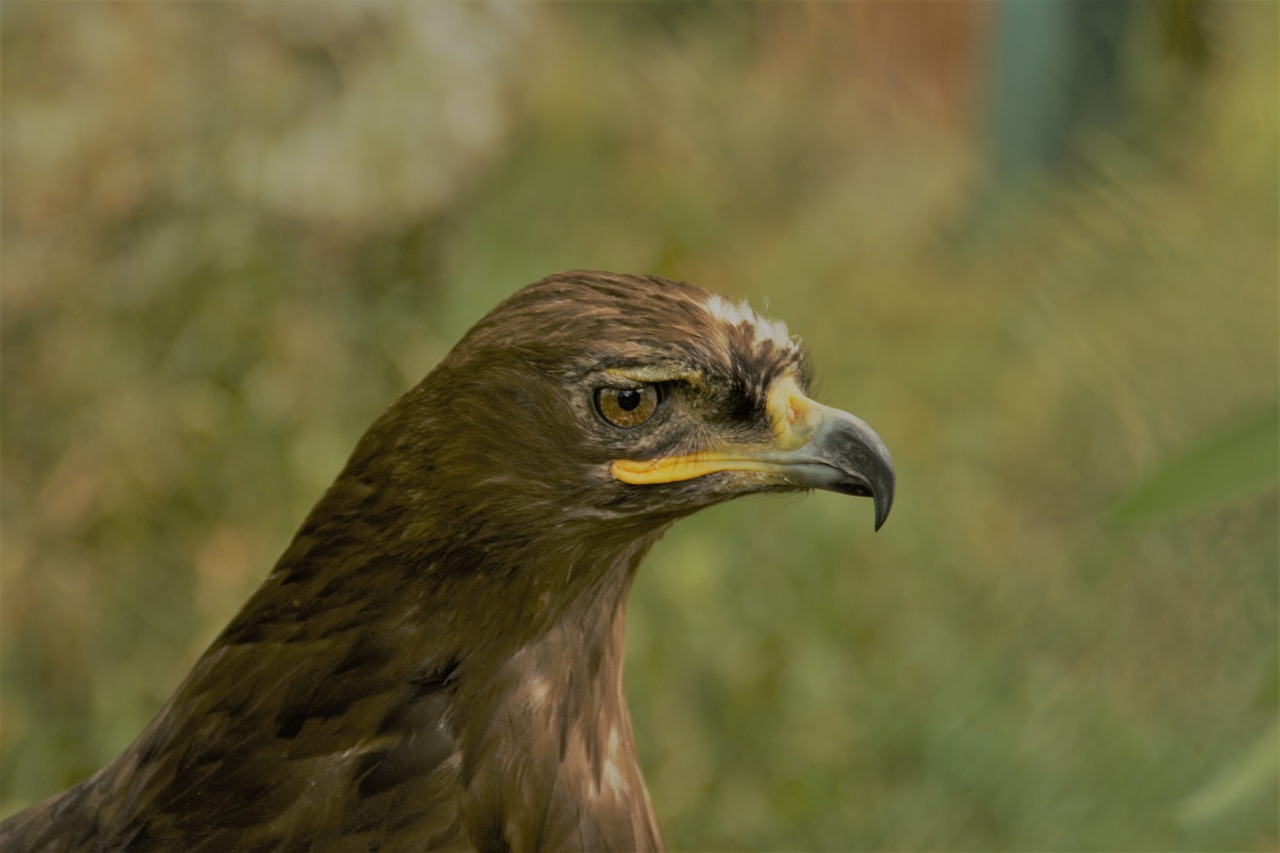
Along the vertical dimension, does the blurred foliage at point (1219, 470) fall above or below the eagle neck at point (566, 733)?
above

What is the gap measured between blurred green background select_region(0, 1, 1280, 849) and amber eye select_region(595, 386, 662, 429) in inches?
66.6

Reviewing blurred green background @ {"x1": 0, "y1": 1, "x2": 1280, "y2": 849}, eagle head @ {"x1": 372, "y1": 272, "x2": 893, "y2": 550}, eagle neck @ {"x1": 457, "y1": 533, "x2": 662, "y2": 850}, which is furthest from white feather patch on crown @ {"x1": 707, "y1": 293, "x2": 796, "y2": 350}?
blurred green background @ {"x1": 0, "y1": 1, "x2": 1280, "y2": 849}

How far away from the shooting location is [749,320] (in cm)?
204

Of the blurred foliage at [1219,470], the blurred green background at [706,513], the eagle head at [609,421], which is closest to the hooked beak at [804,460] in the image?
the eagle head at [609,421]

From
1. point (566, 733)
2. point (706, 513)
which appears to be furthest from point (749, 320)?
point (706, 513)

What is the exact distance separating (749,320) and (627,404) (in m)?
0.20

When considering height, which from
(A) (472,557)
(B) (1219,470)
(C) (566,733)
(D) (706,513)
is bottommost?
(C) (566,733)

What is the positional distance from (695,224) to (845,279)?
691 mm

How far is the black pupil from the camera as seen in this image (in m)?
1.95

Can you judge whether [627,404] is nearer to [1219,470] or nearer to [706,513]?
[1219,470]

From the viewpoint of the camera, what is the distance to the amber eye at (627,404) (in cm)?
195

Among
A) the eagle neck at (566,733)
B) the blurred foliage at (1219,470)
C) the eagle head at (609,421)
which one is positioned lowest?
the eagle neck at (566,733)

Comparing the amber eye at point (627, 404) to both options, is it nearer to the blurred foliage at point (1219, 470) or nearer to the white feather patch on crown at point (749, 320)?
the white feather patch on crown at point (749, 320)

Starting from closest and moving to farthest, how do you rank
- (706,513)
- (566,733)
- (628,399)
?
(628,399)
(566,733)
(706,513)
